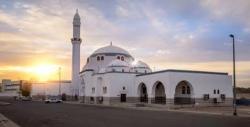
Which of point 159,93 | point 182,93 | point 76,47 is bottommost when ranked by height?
point 159,93

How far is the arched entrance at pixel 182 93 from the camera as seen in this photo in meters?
59.0

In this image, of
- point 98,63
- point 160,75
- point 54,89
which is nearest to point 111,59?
point 98,63

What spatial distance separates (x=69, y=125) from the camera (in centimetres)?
2097

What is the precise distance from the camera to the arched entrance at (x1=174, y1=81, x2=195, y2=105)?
5903 cm

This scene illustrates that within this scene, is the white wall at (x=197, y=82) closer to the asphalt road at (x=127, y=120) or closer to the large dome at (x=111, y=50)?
the large dome at (x=111, y=50)

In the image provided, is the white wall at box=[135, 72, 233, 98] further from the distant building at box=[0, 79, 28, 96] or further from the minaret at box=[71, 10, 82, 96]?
the distant building at box=[0, 79, 28, 96]

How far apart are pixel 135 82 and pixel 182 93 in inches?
490

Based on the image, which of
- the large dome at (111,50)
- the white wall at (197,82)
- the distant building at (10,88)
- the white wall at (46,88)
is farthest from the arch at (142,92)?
the distant building at (10,88)

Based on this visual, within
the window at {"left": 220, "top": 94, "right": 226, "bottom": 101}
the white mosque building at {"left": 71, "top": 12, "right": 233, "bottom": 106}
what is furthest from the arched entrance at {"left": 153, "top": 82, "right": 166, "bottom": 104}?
the window at {"left": 220, "top": 94, "right": 226, "bottom": 101}

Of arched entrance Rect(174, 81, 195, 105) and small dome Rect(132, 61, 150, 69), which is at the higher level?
small dome Rect(132, 61, 150, 69)

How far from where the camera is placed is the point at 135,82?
70188 mm

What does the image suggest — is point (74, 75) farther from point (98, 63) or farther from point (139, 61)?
point (139, 61)

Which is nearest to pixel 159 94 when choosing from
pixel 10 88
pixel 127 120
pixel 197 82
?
pixel 197 82

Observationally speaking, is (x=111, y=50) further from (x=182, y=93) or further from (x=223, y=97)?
(x=223, y=97)
